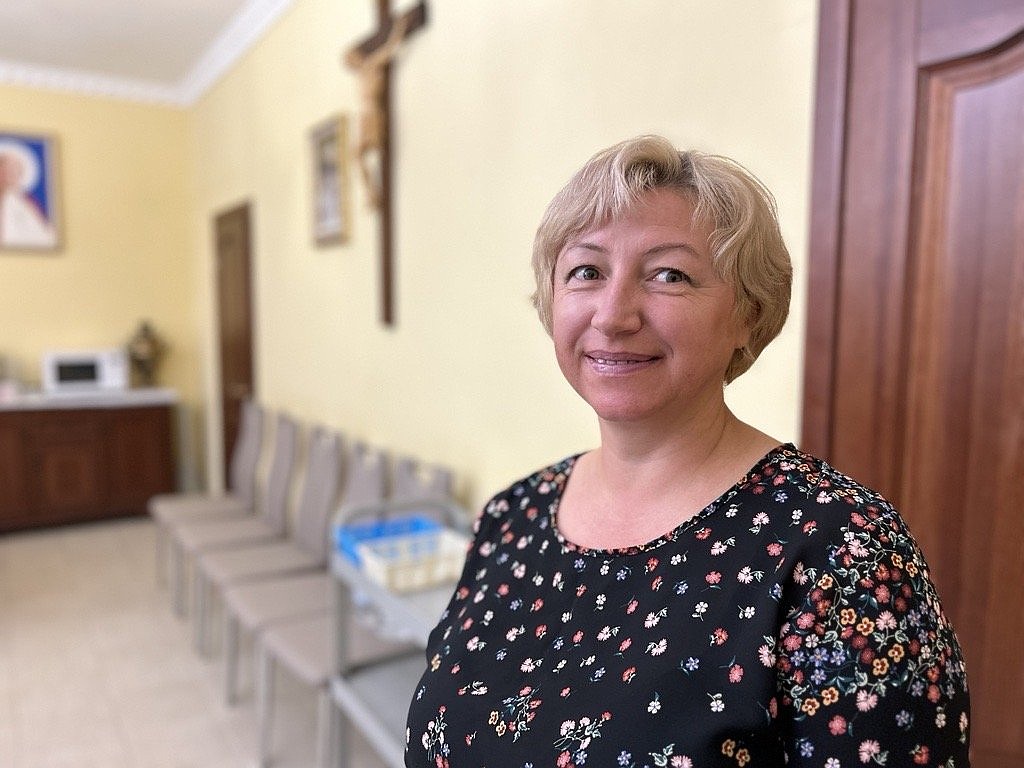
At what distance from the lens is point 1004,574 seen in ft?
4.05

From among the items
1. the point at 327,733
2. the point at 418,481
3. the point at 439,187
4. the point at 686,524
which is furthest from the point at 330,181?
the point at 686,524

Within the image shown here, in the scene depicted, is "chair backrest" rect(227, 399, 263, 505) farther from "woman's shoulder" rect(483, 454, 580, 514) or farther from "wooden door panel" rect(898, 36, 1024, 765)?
"wooden door panel" rect(898, 36, 1024, 765)

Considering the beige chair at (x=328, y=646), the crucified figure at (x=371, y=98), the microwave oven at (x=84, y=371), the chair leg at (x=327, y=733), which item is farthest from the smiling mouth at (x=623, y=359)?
the microwave oven at (x=84, y=371)

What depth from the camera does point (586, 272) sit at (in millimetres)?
906

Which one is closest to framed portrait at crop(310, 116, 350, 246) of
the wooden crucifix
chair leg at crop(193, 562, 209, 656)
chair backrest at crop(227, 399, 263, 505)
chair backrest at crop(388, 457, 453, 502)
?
the wooden crucifix

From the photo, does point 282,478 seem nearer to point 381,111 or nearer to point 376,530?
point 376,530

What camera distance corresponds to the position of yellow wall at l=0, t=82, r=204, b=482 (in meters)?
5.09

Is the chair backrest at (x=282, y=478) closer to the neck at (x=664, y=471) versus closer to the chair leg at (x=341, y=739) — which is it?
the chair leg at (x=341, y=739)

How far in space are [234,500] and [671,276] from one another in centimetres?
372

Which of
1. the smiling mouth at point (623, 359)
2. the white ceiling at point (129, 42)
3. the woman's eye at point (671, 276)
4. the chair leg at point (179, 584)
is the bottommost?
the chair leg at point (179, 584)

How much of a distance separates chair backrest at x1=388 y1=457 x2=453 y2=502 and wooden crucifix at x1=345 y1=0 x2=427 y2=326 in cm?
58

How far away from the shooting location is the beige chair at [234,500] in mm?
3828

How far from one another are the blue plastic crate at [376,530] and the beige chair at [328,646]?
2.3 inches

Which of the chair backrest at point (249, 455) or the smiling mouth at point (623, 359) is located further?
the chair backrest at point (249, 455)
